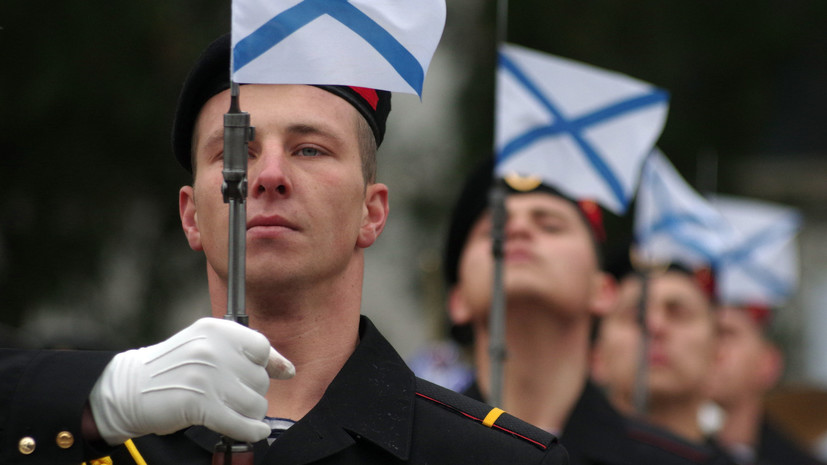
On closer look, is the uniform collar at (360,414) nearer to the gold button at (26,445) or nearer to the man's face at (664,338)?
the gold button at (26,445)

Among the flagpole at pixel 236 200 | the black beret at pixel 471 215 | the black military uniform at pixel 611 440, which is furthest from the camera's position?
the black beret at pixel 471 215

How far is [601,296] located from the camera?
6.86m

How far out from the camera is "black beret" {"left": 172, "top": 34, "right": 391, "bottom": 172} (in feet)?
13.4

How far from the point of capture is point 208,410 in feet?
10.8

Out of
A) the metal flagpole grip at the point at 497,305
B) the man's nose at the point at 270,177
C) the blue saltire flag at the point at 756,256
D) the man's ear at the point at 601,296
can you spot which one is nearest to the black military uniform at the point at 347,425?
the man's nose at the point at 270,177

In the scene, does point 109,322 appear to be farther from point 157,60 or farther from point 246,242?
point 246,242

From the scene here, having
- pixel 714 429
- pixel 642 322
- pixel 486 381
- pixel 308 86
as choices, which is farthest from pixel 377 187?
pixel 714 429

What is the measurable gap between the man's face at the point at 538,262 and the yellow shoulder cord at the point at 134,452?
301cm

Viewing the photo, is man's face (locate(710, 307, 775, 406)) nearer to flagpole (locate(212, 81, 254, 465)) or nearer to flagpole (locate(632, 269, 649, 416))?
flagpole (locate(632, 269, 649, 416))

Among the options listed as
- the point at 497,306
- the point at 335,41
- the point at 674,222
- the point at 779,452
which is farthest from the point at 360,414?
the point at 779,452

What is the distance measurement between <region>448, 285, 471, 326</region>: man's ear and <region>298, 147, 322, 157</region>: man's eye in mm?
3050

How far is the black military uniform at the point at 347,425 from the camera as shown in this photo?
Answer: 3340mm

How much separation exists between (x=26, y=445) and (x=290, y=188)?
3.09 feet

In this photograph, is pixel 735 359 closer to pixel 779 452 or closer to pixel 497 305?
pixel 779 452
